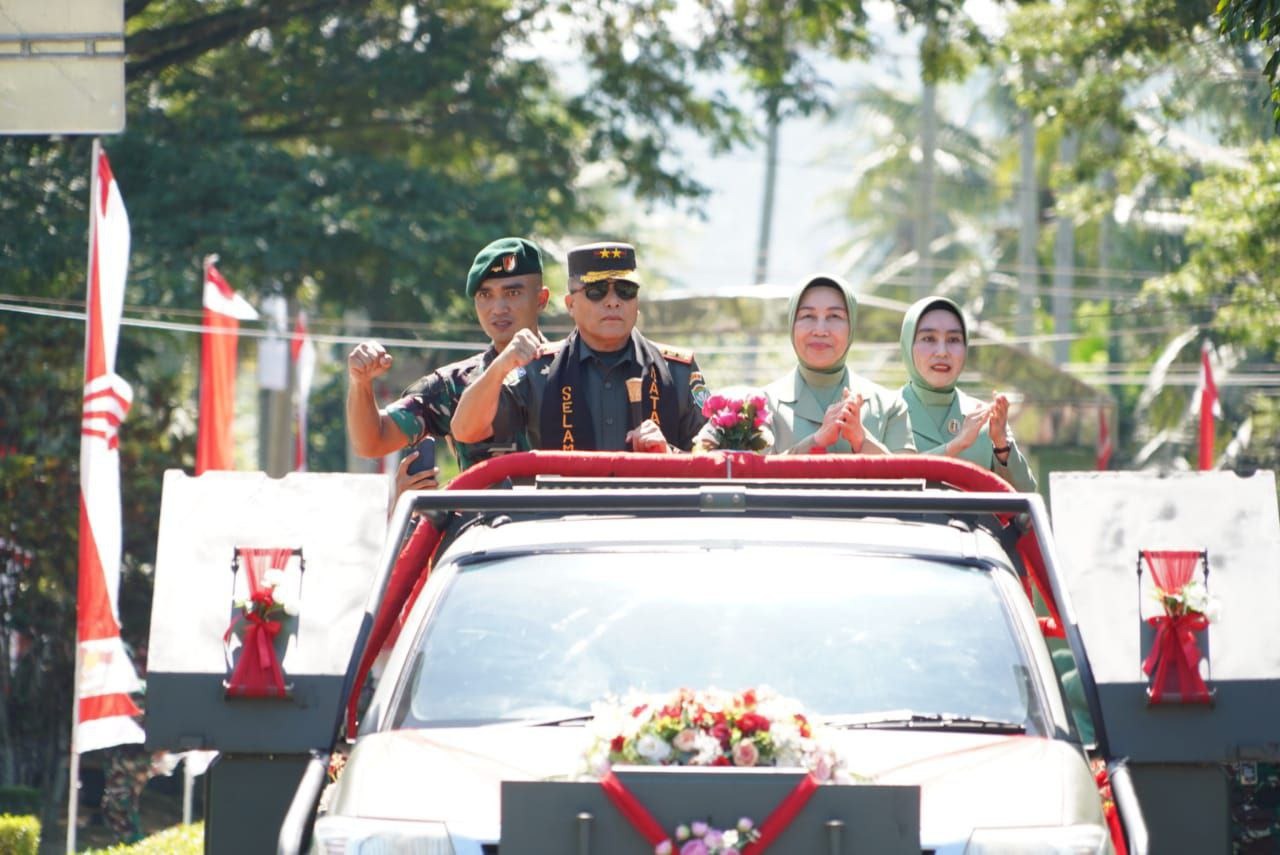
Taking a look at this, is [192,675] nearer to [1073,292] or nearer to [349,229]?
[349,229]

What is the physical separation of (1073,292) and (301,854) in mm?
29632

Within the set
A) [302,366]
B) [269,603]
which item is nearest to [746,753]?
[269,603]

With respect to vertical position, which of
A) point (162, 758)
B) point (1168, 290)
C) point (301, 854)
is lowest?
point (162, 758)

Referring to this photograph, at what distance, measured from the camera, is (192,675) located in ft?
17.3

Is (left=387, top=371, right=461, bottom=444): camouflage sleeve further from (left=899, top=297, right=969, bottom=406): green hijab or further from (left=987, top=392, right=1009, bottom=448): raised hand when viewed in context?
(left=987, top=392, right=1009, bottom=448): raised hand

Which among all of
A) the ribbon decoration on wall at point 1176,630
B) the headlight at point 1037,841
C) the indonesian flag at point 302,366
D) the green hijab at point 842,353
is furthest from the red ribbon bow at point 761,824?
the indonesian flag at point 302,366

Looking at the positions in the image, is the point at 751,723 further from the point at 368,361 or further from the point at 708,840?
the point at 368,361

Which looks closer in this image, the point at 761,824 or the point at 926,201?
the point at 761,824

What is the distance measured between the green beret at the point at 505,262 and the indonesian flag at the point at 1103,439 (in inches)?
715

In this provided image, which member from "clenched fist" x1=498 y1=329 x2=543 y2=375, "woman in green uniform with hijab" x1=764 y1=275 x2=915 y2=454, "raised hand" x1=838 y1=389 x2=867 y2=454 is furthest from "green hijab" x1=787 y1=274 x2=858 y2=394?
"clenched fist" x1=498 y1=329 x2=543 y2=375

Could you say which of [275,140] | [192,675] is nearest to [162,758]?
[275,140]

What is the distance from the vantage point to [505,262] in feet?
25.1

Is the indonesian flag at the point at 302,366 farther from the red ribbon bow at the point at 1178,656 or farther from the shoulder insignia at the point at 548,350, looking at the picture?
the red ribbon bow at the point at 1178,656

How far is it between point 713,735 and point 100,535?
7.94 metres
